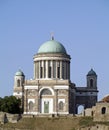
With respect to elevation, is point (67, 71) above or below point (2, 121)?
above

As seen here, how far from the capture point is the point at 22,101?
13462 cm

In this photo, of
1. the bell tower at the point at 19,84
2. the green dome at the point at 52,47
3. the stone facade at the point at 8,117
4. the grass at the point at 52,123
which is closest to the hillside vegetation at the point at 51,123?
the grass at the point at 52,123

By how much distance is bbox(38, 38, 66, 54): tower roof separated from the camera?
134 m

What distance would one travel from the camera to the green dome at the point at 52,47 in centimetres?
13450

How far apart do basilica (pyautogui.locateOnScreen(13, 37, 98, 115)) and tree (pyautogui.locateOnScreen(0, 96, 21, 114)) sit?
180 centimetres

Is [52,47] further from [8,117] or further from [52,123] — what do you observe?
[52,123]

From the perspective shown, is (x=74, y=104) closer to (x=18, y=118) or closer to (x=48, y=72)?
(x=48, y=72)

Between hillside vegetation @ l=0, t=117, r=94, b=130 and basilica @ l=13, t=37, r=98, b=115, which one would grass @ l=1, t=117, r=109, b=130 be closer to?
hillside vegetation @ l=0, t=117, r=94, b=130

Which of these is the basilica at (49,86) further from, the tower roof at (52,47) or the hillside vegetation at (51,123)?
the hillside vegetation at (51,123)

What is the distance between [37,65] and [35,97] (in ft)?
23.3

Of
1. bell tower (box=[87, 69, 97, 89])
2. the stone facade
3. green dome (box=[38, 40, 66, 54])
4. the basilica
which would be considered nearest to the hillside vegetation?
the stone facade

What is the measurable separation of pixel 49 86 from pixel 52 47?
26.4 ft

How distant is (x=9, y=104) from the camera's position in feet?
421

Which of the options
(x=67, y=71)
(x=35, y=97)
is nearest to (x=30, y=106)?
(x=35, y=97)
